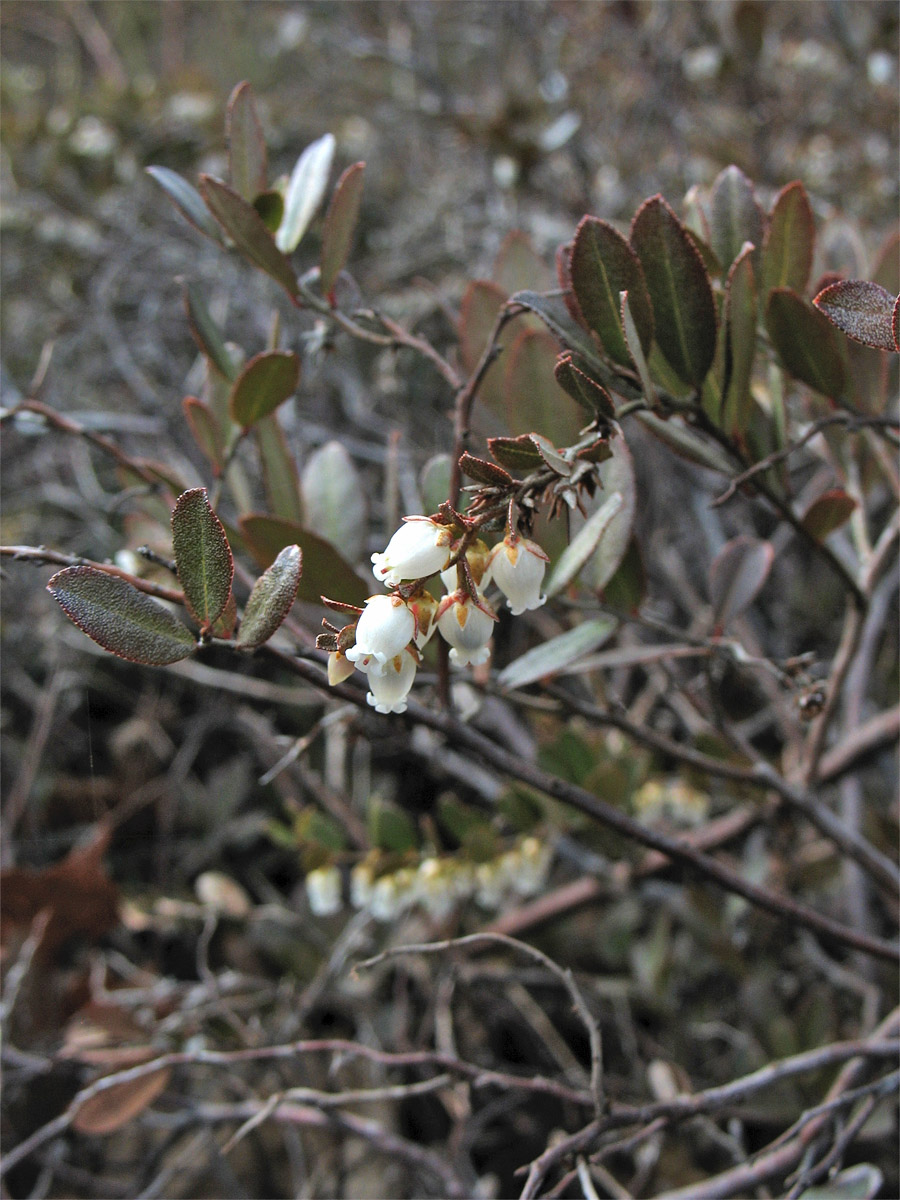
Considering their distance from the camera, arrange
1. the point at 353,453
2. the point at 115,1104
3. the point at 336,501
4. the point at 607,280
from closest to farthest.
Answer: the point at 607,280 → the point at 336,501 → the point at 115,1104 → the point at 353,453

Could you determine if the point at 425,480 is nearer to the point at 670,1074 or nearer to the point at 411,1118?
the point at 670,1074

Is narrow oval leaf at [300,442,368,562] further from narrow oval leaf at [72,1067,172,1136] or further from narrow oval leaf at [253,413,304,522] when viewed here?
narrow oval leaf at [72,1067,172,1136]

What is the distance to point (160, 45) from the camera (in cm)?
362

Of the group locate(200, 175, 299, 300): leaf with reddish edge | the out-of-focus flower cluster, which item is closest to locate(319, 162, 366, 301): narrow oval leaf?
locate(200, 175, 299, 300): leaf with reddish edge

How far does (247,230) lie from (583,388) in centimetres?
31

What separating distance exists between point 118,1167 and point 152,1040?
0.29 m

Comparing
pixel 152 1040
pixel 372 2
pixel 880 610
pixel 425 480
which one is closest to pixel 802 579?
pixel 880 610

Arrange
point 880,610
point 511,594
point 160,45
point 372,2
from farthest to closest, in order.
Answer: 1. point 160,45
2. point 372,2
3. point 880,610
4. point 511,594

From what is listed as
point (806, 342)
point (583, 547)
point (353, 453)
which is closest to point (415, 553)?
point (583, 547)

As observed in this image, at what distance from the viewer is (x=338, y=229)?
69 cm

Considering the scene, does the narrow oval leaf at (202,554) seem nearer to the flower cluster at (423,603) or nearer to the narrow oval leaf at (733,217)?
the flower cluster at (423,603)

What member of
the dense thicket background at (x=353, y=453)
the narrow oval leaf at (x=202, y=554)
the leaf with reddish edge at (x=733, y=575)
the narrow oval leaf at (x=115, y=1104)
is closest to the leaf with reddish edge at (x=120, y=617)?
the narrow oval leaf at (x=202, y=554)

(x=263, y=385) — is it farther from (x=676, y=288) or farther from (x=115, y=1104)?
(x=115, y=1104)

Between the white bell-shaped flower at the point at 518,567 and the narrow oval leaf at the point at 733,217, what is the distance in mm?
375
